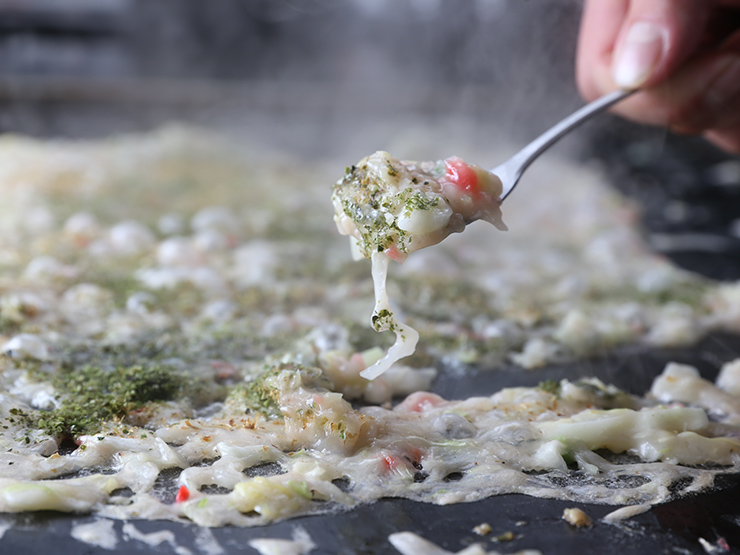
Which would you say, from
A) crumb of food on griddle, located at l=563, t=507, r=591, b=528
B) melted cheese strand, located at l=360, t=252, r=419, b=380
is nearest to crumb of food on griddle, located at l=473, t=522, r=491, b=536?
crumb of food on griddle, located at l=563, t=507, r=591, b=528

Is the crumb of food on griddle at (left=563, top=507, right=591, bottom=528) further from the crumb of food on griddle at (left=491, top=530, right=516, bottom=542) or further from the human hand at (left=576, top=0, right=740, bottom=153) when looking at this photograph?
the human hand at (left=576, top=0, right=740, bottom=153)

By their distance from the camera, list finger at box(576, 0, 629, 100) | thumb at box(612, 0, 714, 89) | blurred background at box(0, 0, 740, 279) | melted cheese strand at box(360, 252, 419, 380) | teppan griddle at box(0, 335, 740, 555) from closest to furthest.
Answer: teppan griddle at box(0, 335, 740, 555)
melted cheese strand at box(360, 252, 419, 380)
thumb at box(612, 0, 714, 89)
finger at box(576, 0, 629, 100)
blurred background at box(0, 0, 740, 279)

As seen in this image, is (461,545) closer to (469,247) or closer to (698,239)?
(469,247)

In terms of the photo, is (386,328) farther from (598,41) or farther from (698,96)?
(698,96)

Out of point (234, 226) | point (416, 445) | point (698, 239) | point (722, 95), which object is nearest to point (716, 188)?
point (698, 239)

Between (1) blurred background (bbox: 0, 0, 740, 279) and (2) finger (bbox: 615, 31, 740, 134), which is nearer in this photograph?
(2) finger (bbox: 615, 31, 740, 134)

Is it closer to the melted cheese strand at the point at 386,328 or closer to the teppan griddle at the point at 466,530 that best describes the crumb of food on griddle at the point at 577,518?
the teppan griddle at the point at 466,530
